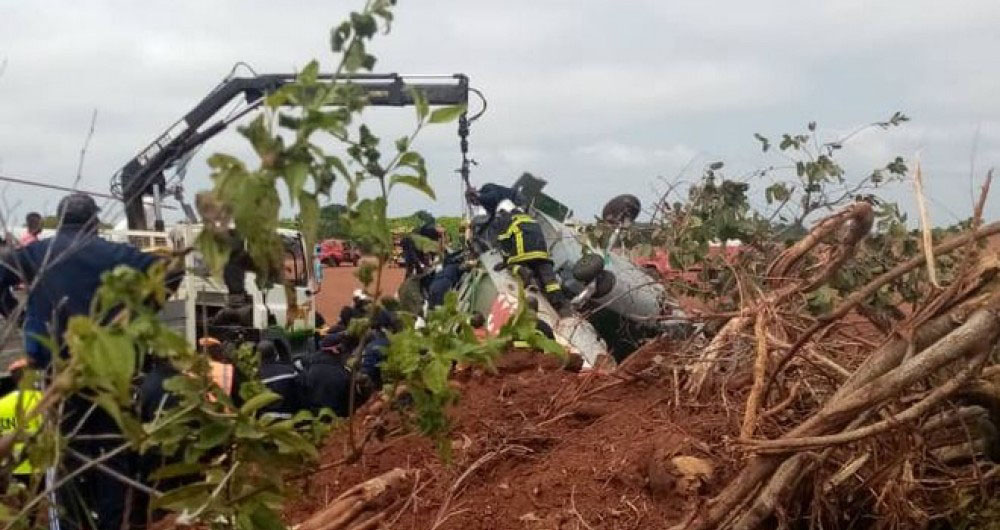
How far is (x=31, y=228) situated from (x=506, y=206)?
18.9 ft

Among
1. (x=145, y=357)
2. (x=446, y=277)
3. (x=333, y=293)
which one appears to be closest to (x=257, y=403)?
(x=145, y=357)

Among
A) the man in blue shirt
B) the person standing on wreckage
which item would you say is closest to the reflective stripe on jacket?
the person standing on wreckage

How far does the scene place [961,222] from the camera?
545cm

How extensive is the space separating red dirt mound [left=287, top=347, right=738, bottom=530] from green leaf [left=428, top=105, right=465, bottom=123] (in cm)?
189

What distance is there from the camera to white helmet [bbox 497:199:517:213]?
Result: 354 inches

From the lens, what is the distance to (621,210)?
336 inches

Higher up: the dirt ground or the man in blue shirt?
the man in blue shirt

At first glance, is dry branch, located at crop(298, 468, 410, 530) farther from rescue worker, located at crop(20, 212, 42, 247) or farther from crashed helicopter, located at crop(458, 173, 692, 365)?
crashed helicopter, located at crop(458, 173, 692, 365)

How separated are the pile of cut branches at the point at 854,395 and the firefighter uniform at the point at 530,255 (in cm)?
317

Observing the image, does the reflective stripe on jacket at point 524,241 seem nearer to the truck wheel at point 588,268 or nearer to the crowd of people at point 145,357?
the crowd of people at point 145,357

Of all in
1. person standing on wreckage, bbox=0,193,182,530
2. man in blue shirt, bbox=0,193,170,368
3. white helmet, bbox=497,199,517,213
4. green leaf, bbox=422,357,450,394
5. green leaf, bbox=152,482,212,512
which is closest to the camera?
green leaf, bbox=152,482,212,512

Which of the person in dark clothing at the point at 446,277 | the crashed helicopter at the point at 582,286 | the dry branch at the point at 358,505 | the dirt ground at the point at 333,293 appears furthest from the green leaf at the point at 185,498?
the dirt ground at the point at 333,293

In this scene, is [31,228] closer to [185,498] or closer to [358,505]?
[185,498]

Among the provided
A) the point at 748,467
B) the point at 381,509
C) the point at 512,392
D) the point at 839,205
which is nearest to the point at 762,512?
the point at 748,467
